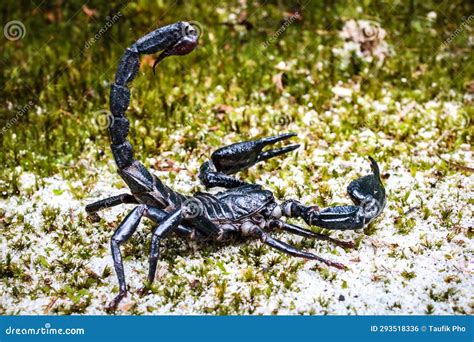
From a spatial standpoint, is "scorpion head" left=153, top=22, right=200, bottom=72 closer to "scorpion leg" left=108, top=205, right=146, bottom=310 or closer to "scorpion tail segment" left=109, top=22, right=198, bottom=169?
"scorpion tail segment" left=109, top=22, right=198, bottom=169

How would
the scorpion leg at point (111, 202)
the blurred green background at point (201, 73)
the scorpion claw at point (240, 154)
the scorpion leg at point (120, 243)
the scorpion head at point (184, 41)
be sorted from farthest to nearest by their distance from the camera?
the blurred green background at point (201, 73) → the scorpion claw at point (240, 154) → the scorpion leg at point (111, 202) → the scorpion leg at point (120, 243) → the scorpion head at point (184, 41)

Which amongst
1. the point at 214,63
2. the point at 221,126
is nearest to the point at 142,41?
the point at 221,126

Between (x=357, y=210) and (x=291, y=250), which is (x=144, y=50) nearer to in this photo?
(x=291, y=250)

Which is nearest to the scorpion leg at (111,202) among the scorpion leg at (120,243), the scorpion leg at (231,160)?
the scorpion leg at (120,243)

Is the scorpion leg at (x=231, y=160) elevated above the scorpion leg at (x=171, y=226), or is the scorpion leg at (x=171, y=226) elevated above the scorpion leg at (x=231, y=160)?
the scorpion leg at (x=231, y=160)

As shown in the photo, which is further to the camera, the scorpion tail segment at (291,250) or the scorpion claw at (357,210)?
Result: the scorpion claw at (357,210)

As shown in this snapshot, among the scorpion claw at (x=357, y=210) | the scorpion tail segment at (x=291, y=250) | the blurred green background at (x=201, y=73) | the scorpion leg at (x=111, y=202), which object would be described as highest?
the blurred green background at (x=201, y=73)

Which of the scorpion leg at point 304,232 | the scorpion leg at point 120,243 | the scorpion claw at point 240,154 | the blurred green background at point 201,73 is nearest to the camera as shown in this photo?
the scorpion leg at point 120,243

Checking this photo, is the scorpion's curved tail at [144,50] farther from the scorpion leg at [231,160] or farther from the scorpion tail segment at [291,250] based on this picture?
the scorpion tail segment at [291,250]
